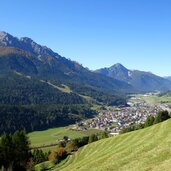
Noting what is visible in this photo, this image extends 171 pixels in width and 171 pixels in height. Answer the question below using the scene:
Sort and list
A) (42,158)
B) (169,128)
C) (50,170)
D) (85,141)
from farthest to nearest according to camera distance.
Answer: (85,141)
(42,158)
(50,170)
(169,128)

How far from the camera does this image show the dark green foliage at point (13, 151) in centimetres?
9838

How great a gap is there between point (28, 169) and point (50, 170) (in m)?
11.2

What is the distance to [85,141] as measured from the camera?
143500 mm

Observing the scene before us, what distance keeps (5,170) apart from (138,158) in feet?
201

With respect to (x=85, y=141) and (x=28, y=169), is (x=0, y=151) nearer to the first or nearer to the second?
(x=28, y=169)

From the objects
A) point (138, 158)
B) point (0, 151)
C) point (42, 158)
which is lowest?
point (42, 158)

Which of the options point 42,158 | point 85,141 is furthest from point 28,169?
point 85,141

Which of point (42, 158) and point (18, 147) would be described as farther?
point (42, 158)

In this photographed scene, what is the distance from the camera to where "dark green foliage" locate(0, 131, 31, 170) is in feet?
323

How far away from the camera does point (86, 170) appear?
1966 inches

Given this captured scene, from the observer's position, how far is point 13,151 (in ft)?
328

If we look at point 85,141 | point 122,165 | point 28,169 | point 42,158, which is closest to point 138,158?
point 122,165

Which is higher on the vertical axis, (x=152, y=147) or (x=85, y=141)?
(x=152, y=147)

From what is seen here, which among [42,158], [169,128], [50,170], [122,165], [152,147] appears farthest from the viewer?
[42,158]
